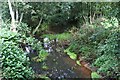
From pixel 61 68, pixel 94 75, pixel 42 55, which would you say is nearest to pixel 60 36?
pixel 42 55

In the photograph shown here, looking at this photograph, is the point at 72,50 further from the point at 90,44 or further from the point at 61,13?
the point at 61,13

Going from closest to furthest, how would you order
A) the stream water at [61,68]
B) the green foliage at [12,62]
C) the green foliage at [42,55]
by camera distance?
the green foliage at [12,62] < the stream water at [61,68] < the green foliage at [42,55]

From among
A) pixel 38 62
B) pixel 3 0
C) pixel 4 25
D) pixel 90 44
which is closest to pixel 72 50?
pixel 90 44

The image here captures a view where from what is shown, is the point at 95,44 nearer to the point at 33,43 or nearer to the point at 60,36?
the point at 33,43

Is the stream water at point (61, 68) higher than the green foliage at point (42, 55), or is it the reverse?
the green foliage at point (42, 55)

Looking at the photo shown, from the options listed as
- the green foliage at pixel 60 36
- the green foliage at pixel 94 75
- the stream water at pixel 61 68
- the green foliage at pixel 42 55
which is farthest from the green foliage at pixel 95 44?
the green foliage at pixel 60 36

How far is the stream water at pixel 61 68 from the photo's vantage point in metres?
9.25

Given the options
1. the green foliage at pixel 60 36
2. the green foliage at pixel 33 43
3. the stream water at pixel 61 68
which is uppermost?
the green foliage at pixel 33 43

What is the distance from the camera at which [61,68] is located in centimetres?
1005

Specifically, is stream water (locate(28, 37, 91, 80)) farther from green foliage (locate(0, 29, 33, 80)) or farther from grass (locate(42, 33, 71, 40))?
grass (locate(42, 33, 71, 40))

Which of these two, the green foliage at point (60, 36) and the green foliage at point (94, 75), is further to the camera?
the green foliage at point (60, 36)

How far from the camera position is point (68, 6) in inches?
569

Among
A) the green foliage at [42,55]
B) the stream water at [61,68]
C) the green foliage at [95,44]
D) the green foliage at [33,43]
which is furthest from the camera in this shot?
the green foliage at [42,55]

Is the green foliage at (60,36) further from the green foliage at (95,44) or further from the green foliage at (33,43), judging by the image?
the green foliage at (33,43)
